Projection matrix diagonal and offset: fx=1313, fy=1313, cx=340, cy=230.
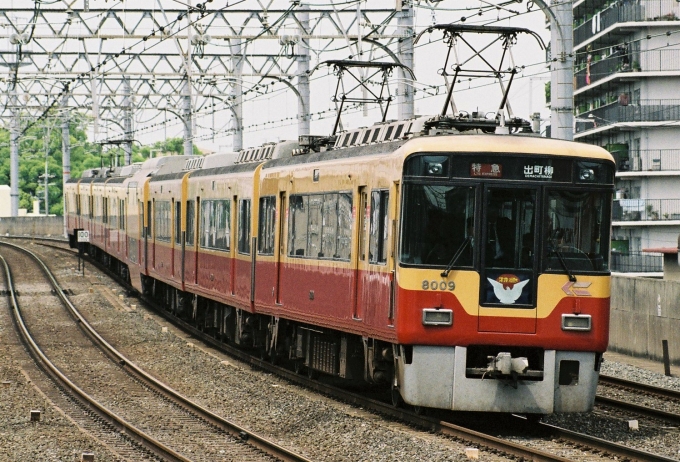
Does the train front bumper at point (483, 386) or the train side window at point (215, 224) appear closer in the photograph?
the train front bumper at point (483, 386)

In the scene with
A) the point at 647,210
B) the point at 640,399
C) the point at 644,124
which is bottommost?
the point at 640,399

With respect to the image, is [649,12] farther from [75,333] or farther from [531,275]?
[531,275]

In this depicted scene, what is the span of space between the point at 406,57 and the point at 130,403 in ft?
32.5

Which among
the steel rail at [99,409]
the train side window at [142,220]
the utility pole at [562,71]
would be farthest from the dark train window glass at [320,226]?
the train side window at [142,220]

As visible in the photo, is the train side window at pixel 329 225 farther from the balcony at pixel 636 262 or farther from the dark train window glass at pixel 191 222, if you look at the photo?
the balcony at pixel 636 262

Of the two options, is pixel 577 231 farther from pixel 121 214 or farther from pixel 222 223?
pixel 121 214

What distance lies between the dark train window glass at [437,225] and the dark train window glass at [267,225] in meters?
5.47

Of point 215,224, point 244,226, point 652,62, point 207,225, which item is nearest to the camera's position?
point 244,226

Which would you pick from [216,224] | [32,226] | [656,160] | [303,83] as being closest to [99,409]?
[216,224]

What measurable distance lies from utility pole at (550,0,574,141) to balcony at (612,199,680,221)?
123 ft

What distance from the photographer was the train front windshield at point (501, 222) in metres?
12.5


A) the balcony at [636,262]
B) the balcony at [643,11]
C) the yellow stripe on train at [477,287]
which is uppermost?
the balcony at [643,11]

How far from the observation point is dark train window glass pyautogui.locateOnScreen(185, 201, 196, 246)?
2417 centimetres

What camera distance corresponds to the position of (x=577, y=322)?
12492 millimetres
